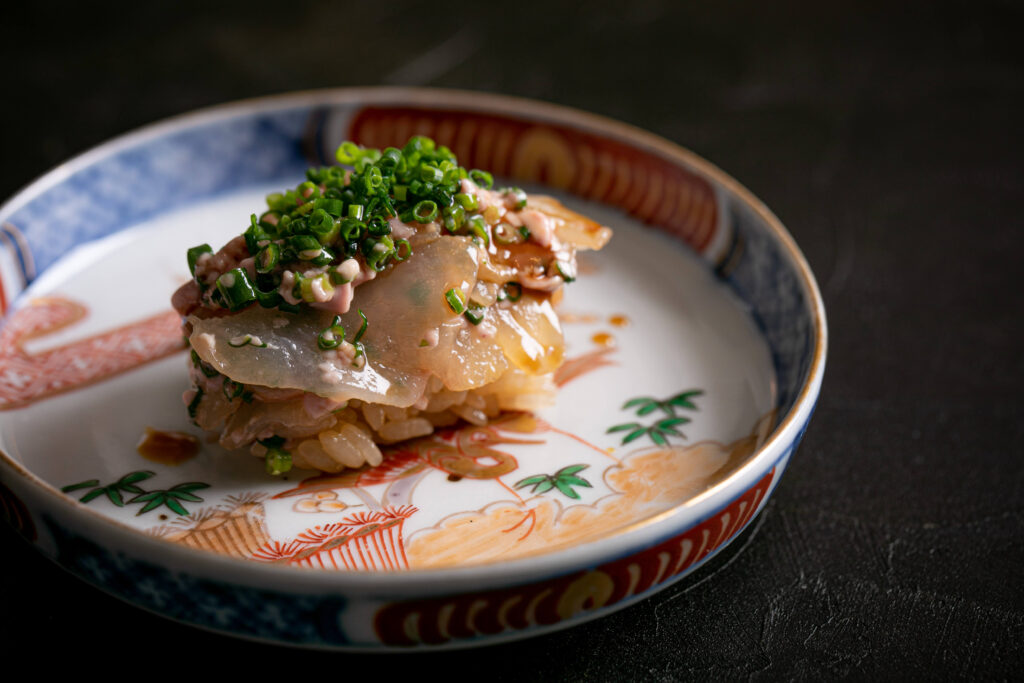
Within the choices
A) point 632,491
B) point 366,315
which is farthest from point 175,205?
point 632,491

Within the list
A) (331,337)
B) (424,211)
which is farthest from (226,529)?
(424,211)

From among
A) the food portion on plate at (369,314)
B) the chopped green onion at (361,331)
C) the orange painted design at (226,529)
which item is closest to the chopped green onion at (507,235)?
the food portion on plate at (369,314)

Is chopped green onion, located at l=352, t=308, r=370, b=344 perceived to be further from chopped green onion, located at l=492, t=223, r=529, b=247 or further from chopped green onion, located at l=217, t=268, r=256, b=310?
chopped green onion, located at l=492, t=223, r=529, b=247

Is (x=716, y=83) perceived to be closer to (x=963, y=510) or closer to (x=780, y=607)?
(x=963, y=510)

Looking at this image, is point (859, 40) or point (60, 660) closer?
point (60, 660)

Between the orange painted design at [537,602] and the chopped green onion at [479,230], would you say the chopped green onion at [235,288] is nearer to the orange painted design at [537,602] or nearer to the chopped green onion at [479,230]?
the chopped green onion at [479,230]

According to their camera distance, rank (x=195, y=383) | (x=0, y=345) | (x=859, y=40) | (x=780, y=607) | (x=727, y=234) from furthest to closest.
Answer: (x=859, y=40), (x=727, y=234), (x=0, y=345), (x=195, y=383), (x=780, y=607)
